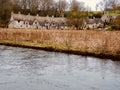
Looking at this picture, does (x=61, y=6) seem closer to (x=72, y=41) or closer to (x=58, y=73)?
(x=72, y=41)

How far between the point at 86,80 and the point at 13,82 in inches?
188

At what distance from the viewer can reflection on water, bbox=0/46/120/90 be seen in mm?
17953

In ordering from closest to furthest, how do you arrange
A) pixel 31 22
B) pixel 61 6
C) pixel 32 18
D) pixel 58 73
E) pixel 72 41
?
pixel 58 73 < pixel 72 41 < pixel 31 22 < pixel 32 18 < pixel 61 6

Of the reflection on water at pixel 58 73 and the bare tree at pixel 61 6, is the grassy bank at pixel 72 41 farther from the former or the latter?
the bare tree at pixel 61 6

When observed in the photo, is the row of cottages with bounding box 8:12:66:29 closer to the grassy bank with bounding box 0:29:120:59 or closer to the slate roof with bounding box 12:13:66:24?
the slate roof with bounding box 12:13:66:24

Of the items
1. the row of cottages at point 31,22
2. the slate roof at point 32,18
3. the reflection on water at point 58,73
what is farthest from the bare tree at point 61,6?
the reflection on water at point 58,73

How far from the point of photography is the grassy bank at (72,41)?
30656mm

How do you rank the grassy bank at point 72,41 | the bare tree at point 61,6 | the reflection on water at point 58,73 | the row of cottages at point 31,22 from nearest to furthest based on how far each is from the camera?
the reflection on water at point 58,73
the grassy bank at point 72,41
the row of cottages at point 31,22
the bare tree at point 61,6

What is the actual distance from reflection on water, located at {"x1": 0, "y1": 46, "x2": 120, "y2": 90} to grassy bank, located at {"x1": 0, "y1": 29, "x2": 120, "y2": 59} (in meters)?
2.32

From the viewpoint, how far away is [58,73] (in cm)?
2180

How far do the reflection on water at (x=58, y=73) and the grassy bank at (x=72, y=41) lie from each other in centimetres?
232

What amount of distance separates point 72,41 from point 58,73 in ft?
48.6

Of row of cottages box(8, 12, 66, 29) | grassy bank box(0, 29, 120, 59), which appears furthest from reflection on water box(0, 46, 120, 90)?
row of cottages box(8, 12, 66, 29)

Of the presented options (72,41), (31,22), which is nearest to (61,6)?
(31,22)
